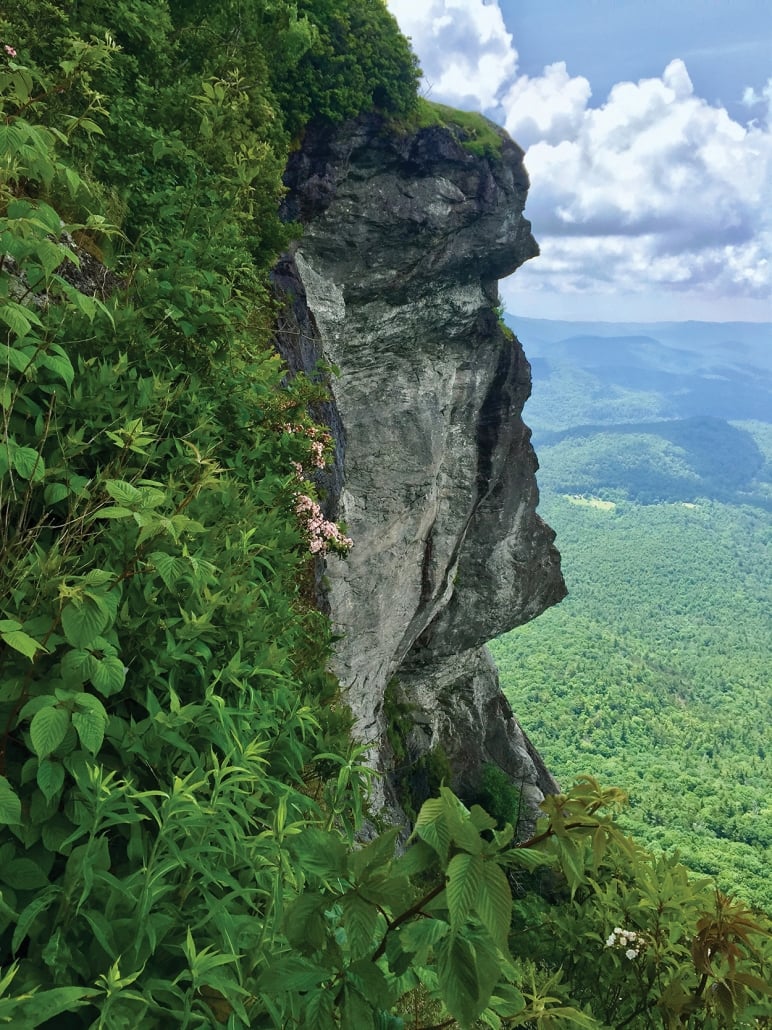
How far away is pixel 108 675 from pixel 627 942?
4.46 metres

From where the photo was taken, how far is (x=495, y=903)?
1267 mm

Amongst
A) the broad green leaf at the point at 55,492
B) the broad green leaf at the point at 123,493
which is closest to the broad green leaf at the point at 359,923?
the broad green leaf at the point at 123,493

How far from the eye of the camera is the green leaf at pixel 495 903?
1.23m

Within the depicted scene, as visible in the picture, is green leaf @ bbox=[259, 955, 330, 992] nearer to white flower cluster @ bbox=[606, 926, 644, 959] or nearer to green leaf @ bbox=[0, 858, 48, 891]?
green leaf @ bbox=[0, 858, 48, 891]

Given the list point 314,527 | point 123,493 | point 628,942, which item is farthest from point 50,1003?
point 628,942

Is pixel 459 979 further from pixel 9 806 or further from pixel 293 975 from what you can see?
pixel 9 806

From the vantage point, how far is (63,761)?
1.93 metres

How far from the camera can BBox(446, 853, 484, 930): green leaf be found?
1.24 metres

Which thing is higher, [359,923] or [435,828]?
[435,828]

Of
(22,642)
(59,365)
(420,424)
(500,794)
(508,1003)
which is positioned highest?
(59,365)

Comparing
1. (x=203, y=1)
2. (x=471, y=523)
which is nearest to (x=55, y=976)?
(x=203, y=1)

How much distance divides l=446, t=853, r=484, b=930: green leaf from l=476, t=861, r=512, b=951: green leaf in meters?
0.02

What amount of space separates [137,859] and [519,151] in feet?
75.7

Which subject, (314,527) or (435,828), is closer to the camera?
(435,828)
